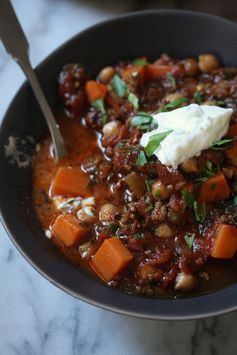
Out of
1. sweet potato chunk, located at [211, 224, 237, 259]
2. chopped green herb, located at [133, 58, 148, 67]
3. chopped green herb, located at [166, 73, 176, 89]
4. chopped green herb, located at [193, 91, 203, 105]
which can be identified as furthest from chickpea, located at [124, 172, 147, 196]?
chopped green herb, located at [133, 58, 148, 67]

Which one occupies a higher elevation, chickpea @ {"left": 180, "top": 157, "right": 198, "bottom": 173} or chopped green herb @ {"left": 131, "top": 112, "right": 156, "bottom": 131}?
chopped green herb @ {"left": 131, "top": 112, "right": 156, "bottom": 131}

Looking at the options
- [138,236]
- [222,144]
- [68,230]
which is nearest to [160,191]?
[138,236]

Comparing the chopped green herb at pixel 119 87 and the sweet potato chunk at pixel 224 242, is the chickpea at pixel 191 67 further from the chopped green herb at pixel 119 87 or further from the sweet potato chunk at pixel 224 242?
the sweet potato chunk at pixel 224 242

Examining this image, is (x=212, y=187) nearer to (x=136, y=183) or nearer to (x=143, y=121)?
(x=136, y=183)

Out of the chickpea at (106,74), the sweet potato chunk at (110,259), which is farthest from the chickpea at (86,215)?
the chickpea at (106,74)

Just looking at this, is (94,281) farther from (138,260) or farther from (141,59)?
(141,59)

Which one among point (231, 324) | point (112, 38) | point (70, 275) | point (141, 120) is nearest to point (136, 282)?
point (70, 275)

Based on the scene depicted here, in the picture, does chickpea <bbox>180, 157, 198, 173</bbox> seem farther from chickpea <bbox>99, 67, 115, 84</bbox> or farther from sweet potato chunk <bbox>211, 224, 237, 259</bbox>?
chickpea <bbox>99, 67, 115, 84</bbox>
